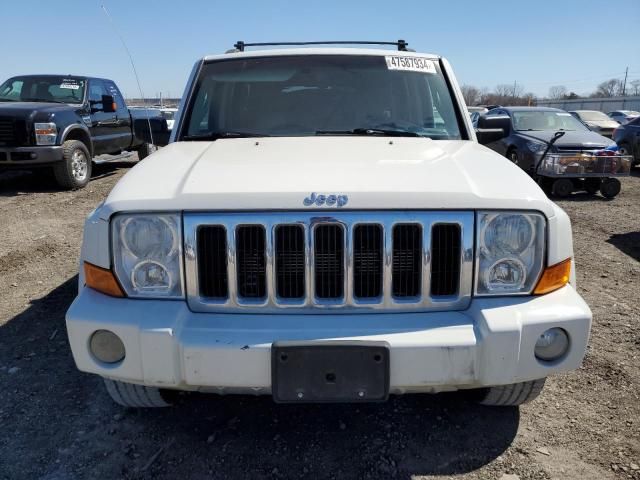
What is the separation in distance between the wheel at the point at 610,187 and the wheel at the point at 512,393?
27.1 ft

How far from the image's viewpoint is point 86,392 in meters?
3.01

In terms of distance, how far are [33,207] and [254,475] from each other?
7.03m

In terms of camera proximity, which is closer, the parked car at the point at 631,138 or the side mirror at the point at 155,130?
the side mirror at the point at 155,130

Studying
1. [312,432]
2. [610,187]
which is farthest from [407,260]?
[610,187]

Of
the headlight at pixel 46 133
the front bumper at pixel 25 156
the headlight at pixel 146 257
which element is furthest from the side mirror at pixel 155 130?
the headlight at pixel 46 133

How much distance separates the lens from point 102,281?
2.22 m

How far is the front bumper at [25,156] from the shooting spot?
8.44m

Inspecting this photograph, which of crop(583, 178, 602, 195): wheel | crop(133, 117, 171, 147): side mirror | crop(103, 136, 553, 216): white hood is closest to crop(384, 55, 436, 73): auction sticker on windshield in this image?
crop(103, 136, 553, 216): white hood

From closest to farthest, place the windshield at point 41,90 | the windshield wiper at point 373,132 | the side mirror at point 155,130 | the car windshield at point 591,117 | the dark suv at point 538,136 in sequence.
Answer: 1. the windshield wiper at point 373,132
2. the side mirror at point 155,130
3. the dark suv at point 538,136
4. the windshield at point 41,90
5. the car windshield at point 591,117

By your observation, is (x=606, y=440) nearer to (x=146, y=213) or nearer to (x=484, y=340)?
(x=484, y=340)

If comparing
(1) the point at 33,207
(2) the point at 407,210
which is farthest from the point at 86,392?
(1) the point at 33,207

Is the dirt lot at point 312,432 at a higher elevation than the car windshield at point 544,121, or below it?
below

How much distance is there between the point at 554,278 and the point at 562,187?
26.3 feet

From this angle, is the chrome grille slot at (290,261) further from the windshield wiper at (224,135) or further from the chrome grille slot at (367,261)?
the windshield wiper at (224,135)
